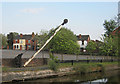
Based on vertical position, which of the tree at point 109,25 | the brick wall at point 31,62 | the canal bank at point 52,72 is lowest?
the canal bank at point 52,72

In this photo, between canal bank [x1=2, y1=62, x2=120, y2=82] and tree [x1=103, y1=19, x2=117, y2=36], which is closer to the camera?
canal bank [x1=2, y1=62, x2=120, y2=82]

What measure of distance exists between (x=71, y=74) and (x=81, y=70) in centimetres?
143

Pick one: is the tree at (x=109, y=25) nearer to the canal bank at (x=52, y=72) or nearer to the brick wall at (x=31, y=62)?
the canal bank at (x=52, y=72)

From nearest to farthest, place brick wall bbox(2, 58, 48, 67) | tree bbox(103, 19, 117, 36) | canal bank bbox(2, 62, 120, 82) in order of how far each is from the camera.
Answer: canal bank bbox(2, 62, 120, 82), brick wall bbox(2, 58, 48, 67), tree bbox(103, 19, 117, 36)

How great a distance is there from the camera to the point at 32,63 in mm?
22172

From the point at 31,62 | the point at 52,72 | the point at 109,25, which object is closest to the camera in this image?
the point at 52,72

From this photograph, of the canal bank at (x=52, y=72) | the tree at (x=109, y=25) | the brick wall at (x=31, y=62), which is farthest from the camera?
the tree at (x=109, y=25)

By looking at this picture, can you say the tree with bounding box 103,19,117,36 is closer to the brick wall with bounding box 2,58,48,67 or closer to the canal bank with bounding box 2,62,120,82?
the canal bank with bounding box 2,62,120,82

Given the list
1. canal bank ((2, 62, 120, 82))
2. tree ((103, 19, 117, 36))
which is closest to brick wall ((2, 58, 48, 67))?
canal bank ((2, 62, 120, 82))

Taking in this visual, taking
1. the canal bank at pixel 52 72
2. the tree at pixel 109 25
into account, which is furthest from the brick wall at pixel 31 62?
the tree at pixel 109 25

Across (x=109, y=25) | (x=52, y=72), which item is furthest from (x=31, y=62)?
(x=109, y=25)

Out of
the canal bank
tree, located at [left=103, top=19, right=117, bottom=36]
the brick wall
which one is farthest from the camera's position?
tree, located at [left=103, top=19, right=117, bottom=36]

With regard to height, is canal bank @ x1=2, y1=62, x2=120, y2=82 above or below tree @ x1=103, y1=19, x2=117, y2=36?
below

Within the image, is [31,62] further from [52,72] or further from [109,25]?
[109,25]
